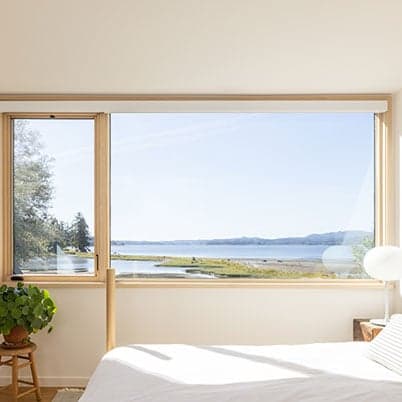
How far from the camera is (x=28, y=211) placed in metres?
4.55

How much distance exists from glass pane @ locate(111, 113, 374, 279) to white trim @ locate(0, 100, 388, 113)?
19 centimetres

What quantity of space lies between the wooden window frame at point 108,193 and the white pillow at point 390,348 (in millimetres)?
1312

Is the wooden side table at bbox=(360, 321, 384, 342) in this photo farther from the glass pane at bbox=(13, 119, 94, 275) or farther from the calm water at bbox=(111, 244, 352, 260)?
the glass pane at bbox=(13, 119, 94, 275)

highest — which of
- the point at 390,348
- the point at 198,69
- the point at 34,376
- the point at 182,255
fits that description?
the point at 198,69

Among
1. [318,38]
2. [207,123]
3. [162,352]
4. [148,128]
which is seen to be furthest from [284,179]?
[162,352]

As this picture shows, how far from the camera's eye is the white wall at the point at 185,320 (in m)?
4.37

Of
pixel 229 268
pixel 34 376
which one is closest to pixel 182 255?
pixel 229 268

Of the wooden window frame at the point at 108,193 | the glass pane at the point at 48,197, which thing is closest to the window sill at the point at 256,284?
the wooden window frame at the point at 108,193

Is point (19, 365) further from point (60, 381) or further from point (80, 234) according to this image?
point (80, 234)

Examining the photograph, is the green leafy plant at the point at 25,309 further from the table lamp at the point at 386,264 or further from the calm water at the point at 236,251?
the table lamp at the point at 386,264

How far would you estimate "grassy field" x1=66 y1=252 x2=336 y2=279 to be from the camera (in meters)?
4.49

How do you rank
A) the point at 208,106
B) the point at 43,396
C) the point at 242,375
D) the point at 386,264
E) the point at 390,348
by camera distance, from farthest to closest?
the point at 208,106, the point at 43,396, the point at 386,264, the point at 390,348, the point at 242,375

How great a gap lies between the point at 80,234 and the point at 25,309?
814 mm

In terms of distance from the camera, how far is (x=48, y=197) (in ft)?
14.9
